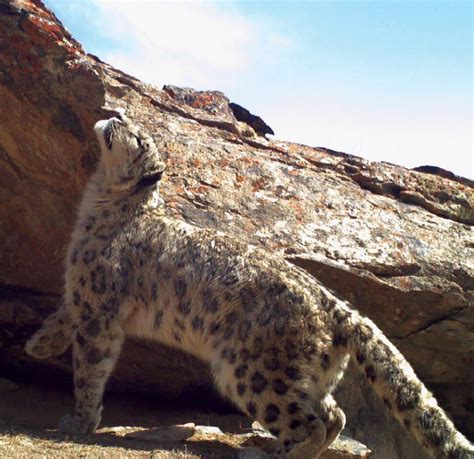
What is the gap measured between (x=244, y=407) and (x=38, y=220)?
3.70m

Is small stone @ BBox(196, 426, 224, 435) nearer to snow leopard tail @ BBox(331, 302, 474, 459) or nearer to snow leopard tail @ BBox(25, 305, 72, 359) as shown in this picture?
snow leopard tail @ BBox(25, 305, 72, 359)

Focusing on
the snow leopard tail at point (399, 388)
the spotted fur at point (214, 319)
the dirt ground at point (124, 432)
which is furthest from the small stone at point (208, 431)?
the snow leopard tail at point (399, 388)

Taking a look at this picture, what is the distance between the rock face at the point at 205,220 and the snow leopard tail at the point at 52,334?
3.63ft

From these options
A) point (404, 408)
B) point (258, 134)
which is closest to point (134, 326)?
point (404, 408)

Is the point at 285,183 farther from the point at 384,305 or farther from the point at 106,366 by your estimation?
the point at 106,366

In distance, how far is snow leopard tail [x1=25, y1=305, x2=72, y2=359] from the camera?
7.84 meters

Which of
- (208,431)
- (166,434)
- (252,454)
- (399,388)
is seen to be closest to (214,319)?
(252,454)

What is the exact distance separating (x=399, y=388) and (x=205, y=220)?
122 inches

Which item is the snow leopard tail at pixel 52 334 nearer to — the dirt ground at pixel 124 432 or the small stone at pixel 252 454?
the dirt ground at pixel 124 432

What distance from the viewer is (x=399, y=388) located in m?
6.23

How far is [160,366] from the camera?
9234mm

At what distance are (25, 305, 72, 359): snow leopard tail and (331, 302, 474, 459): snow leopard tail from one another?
9.55 feet

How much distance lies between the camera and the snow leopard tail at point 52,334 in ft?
25.7

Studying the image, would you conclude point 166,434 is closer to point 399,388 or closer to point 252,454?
point 252,454
